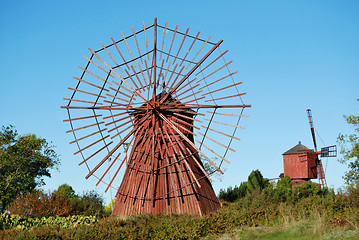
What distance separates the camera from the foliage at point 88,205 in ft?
70.1

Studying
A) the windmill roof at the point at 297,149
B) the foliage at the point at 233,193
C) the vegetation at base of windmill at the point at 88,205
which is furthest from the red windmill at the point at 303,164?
the vegetation at base of windmill at the point at 88,205

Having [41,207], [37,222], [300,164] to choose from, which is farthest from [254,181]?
[37,222]

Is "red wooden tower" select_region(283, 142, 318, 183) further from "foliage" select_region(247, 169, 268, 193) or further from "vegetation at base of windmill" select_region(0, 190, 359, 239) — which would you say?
"vegetation at base of windmill" select_region(0, 190, 359, 239)

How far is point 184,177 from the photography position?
1670 cm

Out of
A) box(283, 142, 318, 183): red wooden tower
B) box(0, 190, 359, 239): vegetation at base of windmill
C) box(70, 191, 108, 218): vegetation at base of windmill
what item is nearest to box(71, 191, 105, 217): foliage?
box(70, 191, 108, 218): vegetation at base of windmill

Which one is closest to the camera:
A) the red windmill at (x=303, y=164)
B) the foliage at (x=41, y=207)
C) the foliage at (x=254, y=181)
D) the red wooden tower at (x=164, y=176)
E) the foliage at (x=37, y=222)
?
the foliage at (x=37, y=222)

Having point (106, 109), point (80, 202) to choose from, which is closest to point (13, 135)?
point (80, 202)

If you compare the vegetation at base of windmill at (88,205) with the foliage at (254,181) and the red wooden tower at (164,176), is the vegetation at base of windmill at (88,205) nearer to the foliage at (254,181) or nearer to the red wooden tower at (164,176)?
the red wooden tower at (164,176)

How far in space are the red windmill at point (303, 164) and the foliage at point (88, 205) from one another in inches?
723

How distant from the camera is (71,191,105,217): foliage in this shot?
2137 centimetres

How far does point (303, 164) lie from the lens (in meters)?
34.8

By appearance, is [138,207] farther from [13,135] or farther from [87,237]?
[13,135]

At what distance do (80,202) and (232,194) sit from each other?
11.6m

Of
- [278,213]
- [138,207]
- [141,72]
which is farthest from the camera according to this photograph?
[141,72]
